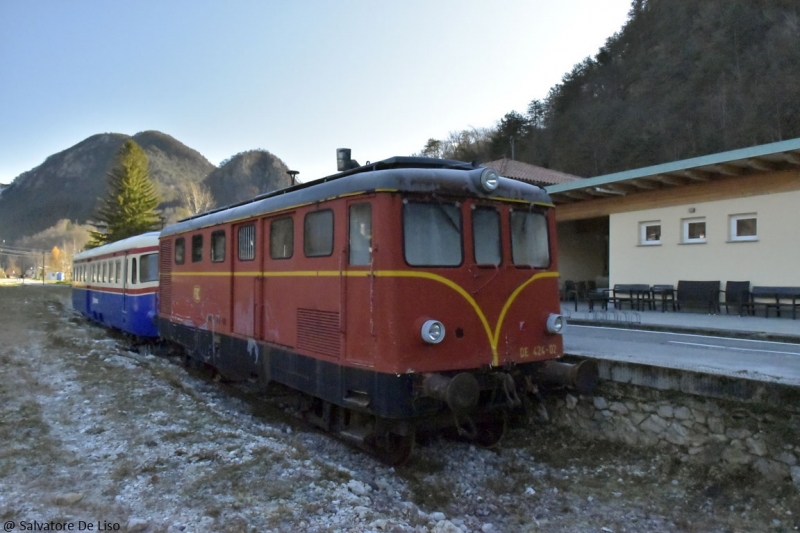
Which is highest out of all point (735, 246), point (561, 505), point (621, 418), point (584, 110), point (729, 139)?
point (584, 110)

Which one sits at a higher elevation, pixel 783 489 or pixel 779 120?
pixel 779 120

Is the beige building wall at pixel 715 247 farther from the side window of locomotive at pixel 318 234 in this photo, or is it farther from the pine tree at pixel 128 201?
the pine tree at pixel 128 201

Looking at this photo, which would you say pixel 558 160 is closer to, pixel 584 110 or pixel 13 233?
pixel 584 110

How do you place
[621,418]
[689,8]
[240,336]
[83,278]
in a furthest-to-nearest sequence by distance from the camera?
[689,8], [83,278], [240,336], [621,418]

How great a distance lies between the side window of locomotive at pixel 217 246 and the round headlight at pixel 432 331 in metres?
4.50

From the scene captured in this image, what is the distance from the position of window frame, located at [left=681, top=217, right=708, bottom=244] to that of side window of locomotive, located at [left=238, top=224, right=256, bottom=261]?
12.1 metres

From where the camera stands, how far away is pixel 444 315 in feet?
18.0

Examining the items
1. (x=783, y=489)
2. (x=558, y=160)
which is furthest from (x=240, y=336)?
(x=558, y=160)

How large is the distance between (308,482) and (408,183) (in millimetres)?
2867

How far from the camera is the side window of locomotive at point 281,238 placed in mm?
6836

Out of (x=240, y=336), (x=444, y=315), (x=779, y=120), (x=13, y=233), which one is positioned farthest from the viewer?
(x=13, y=233)

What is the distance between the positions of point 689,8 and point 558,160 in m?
15.8

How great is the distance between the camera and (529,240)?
641 centimetres

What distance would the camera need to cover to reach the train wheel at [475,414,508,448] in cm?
675
